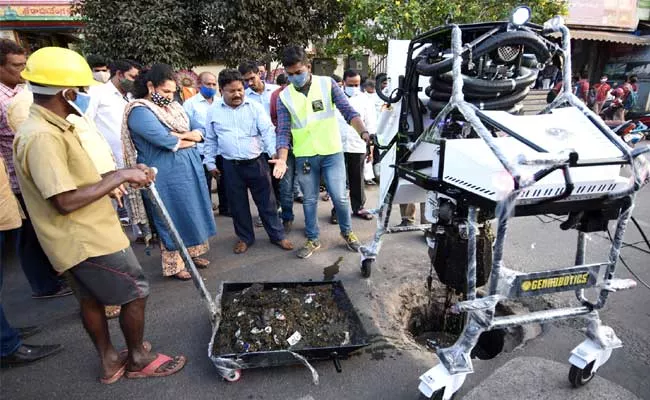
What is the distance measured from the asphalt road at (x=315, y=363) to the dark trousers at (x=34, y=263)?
0.50ft

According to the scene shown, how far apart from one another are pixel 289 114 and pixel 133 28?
300 inches

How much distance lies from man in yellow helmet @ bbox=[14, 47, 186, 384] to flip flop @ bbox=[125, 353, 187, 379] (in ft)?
0.98

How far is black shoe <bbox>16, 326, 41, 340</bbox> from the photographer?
9.41 feet

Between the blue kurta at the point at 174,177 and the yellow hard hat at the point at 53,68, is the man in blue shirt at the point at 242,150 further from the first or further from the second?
the yellow hard hat at the point at 53,68

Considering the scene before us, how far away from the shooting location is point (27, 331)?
2916 mm

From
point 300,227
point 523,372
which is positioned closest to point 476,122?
point 523,372

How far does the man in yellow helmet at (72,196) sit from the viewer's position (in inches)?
70.2

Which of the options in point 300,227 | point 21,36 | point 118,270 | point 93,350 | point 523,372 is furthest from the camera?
point 21,36

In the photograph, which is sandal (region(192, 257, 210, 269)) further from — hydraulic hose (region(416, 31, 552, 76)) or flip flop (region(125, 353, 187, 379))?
hydraulic hose (region(416, 31, 552, 76))

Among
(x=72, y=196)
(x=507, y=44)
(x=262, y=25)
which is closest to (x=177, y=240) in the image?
(x=72, y=196)

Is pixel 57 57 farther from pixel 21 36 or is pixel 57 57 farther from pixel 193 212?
pixel 21 36

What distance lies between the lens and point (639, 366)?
2434 millimetres

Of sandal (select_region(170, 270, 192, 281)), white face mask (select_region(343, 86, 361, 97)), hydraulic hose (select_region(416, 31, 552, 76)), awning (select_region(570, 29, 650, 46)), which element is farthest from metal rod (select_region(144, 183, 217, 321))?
awning (select_region(570, 29, 650, 46))

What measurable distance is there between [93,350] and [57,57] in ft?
6.60
